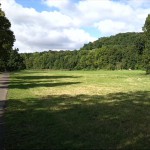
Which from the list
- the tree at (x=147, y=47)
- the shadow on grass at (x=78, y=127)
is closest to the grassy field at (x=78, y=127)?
the shadow on grass at (x=78, y=127)

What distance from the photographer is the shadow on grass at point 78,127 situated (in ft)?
35.2

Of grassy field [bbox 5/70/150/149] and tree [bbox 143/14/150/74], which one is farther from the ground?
tree [bbox 143/14/150/74]

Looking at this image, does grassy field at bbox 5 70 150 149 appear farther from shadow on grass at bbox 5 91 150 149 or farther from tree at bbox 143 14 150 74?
tree at bbox 143 14 150 74

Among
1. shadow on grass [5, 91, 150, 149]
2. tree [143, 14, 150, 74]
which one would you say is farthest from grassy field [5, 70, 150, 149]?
tree [143, 14, 150, 74]

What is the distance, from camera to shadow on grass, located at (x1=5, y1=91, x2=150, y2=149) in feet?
35.2

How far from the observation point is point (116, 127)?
13172 mm

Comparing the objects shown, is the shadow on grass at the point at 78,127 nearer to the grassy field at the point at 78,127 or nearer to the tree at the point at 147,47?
the grassy field at the point at 78,127

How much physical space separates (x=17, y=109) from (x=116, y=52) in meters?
154

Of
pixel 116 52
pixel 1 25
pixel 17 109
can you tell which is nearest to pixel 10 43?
pixel 1 25

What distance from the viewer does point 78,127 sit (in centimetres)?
1323

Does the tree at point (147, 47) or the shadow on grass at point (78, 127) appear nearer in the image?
the shadow on grass at point (78, 127)

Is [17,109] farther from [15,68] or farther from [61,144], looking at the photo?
[15,68]

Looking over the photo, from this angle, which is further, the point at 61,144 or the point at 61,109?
the point at 61,109

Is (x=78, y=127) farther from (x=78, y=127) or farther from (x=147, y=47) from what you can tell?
(x=147, y=47)
